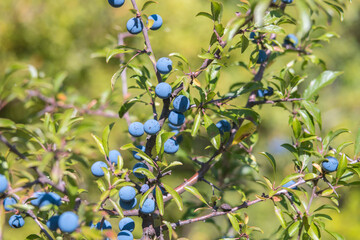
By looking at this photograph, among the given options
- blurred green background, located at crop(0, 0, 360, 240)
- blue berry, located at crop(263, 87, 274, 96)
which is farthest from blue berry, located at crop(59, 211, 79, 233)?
blurred green background, located at crop(0, 0, 360, 240)

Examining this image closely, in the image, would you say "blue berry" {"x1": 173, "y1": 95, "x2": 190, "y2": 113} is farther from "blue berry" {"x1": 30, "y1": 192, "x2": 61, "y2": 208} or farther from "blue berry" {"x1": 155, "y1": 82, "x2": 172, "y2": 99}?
"blue berry" {"x1": 30, "y1": 192, "x2": 61, "y2": 208}

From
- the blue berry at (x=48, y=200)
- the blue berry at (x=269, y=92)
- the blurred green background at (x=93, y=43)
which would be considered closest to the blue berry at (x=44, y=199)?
the blue berry at (x=48, y=200)

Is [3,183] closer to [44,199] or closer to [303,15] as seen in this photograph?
[44,199]

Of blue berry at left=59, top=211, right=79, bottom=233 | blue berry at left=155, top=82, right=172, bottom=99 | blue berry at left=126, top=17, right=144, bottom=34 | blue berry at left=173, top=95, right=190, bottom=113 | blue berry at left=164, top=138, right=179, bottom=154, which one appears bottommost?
blue berry at left=164, top=138, right=179, bottom=154

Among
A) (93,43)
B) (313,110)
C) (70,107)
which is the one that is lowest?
(93,43)

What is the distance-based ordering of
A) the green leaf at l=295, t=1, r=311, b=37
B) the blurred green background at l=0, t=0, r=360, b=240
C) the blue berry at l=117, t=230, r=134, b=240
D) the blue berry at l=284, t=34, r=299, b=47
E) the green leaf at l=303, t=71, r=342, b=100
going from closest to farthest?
1. the green leaf at l=295, t=1, r=311, b=37
2. the blue berry at l=117, t=230, r=134, b=240
3. the green leaf at l=303, t=71, r=342, b=100
4. the blue berry at l=284, t=34, r=299, b=47
5. the blurred green background at l=0, t=0, r=360, b=240

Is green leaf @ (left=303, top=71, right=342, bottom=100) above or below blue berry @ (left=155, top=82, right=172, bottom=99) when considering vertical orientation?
below

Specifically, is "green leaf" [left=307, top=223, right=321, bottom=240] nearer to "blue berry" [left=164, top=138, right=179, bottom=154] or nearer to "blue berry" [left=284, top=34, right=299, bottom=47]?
"blue berry" [left=164, top=138, right=179, bottom=154]

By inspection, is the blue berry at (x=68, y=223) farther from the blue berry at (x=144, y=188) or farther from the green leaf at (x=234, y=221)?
the green leaf at (x=234, y=221)

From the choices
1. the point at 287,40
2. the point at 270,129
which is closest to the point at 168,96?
the point at 287,40

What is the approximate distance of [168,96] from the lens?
538 mm

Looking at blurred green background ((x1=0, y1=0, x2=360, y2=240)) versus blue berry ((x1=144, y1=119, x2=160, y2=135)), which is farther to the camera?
blurred green background ((x1=0, y1=0, x2=360, y2=240))

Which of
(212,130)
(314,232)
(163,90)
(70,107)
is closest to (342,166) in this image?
(314,232)

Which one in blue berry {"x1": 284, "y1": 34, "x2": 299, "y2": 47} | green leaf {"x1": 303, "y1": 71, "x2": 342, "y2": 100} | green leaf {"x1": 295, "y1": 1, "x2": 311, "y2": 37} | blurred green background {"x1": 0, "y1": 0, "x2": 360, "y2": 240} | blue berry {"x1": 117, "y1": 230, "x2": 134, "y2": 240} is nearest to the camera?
green leaf {"x1": 295, "y1": 1, "x2": 311, "y2": 37}
